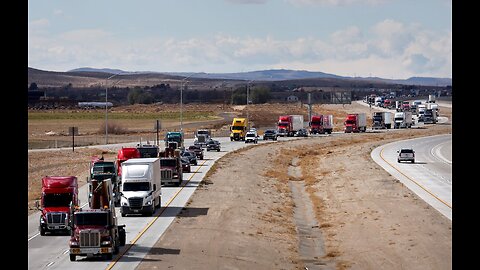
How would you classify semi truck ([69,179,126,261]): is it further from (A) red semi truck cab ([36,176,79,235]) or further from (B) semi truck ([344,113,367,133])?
(B) semi truck ([344,113,367,133])

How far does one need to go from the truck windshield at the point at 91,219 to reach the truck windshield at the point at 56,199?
817cm

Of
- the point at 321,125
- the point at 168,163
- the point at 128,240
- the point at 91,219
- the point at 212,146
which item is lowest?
the point at 128,240

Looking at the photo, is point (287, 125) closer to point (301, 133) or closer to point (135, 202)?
point (301, 133)

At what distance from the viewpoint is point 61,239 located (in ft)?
156

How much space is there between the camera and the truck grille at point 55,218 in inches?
1889

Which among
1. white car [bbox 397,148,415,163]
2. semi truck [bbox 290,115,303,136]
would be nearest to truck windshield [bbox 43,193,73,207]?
white car [bbox 397,148,415,163]

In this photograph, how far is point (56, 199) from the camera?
157 ft

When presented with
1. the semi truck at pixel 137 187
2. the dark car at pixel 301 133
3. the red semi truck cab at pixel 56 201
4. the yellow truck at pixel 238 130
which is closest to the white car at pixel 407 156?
the yellow truck at pixel 238 130

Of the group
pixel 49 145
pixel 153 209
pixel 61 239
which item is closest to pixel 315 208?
pixel 153 209

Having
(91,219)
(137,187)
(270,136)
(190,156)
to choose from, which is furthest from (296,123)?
(91,219)

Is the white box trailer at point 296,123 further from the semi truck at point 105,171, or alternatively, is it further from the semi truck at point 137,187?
the semi truck at point 137,187

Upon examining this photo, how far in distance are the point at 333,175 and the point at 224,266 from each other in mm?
58634

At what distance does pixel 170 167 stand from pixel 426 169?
119ft

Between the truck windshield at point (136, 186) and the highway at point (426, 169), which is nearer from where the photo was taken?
the truck windshield at point (136, 186)
